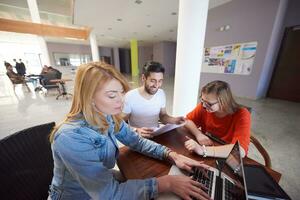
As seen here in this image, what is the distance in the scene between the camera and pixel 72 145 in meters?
0.53

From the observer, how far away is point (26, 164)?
671mm

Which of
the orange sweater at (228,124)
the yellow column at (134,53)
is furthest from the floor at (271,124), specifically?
the yellow column at (134,53)

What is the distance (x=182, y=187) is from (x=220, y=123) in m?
0.85

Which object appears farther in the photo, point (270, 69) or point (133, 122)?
point (270, 69)

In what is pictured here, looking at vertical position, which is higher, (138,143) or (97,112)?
(97,112)

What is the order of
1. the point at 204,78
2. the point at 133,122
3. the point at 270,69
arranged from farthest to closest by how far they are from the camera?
1. the point at 204,78
2. the point at 270,69
3. the point at 133,122

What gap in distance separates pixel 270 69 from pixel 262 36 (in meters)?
1.18

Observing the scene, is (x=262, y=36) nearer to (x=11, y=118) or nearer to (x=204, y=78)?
(x=204, y=78)

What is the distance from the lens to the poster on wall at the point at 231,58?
4109 mm

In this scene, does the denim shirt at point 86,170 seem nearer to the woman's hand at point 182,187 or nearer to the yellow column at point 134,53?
the woman's hand at point 182,187

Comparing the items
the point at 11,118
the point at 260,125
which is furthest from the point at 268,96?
the point at 11,118

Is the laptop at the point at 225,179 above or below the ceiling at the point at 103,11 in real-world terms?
below

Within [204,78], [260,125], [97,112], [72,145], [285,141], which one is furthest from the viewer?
[204,78]

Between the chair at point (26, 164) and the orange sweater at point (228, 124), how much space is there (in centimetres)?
119
